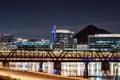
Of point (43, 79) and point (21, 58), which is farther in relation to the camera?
point (21, 58)

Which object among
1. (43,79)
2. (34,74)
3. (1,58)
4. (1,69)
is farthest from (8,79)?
(1,58)

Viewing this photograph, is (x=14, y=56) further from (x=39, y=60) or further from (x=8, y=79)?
(x=8, y=79)

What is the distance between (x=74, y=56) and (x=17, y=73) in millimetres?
68272

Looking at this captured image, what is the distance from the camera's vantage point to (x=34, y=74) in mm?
28359

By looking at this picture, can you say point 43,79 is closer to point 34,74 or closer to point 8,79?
point 34,74

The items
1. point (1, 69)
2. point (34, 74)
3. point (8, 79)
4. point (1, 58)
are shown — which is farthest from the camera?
point (1, 58)

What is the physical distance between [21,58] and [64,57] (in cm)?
1128

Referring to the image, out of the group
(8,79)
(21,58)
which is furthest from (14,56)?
(8,79)

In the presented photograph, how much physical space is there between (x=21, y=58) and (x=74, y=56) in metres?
15.1

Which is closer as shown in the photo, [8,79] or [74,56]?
[8,79]

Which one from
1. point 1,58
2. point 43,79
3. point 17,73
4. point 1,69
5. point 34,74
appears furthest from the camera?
point 1,58

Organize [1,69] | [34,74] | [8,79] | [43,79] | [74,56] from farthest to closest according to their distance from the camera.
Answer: [74,56]
[1,69]
[34,74]
[43,79]
[8,79]

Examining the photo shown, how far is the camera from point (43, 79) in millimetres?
26078

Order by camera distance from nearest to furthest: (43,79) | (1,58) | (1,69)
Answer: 1. (43,79)
2. (1,69)
3. (1,58)
